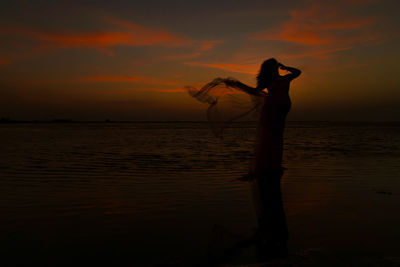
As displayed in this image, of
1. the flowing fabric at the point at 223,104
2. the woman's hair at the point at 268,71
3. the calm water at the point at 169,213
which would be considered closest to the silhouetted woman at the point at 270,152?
the woman's hair at the point at 268,71

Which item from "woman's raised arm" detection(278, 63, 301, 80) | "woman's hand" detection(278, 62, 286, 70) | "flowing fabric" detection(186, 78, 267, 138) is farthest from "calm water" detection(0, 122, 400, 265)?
"woman's hand" detection(278, 62, 286, 70)

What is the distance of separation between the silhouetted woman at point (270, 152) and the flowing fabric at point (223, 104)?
129 millimetres

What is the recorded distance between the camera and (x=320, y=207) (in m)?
7.81

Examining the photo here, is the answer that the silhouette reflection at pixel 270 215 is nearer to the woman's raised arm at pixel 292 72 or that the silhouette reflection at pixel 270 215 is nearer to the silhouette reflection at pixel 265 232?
the silhouette reflection at pixel 265 232

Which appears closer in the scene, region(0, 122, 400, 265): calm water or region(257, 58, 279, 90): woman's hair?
region(257, 58, 279, 90): woman's hair

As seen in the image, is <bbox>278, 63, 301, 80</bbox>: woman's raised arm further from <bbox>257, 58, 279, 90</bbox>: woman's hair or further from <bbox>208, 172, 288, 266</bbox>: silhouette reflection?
<bbox>208, 172, 288, 266</bbox>: silhouette reflection

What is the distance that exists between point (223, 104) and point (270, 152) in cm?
115

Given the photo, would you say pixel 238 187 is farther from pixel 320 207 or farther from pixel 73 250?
pixel 73 250

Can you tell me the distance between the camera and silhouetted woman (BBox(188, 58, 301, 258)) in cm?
454

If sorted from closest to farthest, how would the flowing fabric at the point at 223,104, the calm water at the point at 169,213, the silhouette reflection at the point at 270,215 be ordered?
1. the silhouette reflection at the point at 270,215
2. the flowing fabric at the point at 223,104
3. the calm water at the point at 169,213

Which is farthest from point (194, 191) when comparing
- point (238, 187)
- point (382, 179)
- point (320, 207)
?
point (382, 179)

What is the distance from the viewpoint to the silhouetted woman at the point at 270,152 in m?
4.54

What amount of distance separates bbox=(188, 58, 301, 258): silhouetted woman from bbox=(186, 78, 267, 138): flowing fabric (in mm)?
129

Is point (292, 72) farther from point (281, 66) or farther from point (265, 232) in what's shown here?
point (265, 232)
